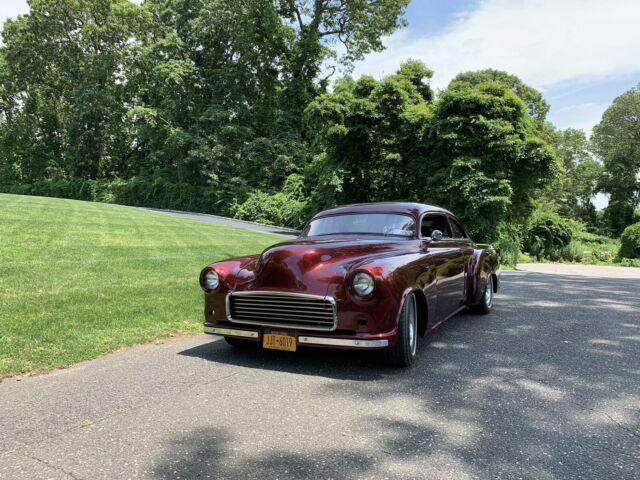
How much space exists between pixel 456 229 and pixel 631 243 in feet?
89.9

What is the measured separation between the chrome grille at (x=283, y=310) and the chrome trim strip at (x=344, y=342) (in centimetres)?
→ 10

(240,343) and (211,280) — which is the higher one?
(211,280)

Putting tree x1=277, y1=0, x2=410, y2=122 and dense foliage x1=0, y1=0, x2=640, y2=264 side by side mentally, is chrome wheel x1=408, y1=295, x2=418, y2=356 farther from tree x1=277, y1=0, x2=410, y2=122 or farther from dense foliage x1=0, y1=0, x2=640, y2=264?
tree x1=277, y1=0, x2=410, y2=122

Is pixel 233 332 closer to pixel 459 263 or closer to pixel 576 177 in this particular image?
pixel 459 263

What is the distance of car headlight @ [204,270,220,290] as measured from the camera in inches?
195

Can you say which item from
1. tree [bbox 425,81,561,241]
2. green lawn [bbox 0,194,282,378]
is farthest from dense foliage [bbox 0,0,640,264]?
green lawn [bbox 0,194,282,378]

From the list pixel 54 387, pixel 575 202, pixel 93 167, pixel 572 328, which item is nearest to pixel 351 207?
pixel 572 328

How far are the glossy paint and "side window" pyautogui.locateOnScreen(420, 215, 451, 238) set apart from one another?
127 mm

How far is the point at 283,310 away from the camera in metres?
4.46

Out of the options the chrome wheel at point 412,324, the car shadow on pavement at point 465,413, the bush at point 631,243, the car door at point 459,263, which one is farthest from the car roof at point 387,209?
the bush at point 631,243

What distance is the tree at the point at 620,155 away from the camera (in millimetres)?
48656

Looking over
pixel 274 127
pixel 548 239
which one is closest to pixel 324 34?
pixel 274 127

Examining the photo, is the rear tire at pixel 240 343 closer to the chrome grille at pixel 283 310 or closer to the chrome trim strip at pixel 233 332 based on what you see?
the chrome trim strip at pixel 233 332

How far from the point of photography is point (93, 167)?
43844mm
